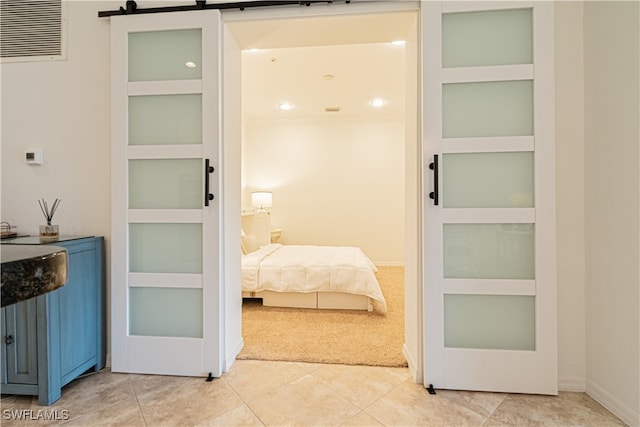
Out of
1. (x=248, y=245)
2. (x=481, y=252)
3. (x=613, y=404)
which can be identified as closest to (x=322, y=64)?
(x=248, y=245)

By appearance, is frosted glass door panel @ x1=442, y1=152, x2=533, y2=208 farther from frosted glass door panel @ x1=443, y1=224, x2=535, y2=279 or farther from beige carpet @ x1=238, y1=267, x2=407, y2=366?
beige carpet @ x1=238, y1=267, x2=407, y2=366

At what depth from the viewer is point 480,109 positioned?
1.77 m

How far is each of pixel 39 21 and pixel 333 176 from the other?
4.16 meters

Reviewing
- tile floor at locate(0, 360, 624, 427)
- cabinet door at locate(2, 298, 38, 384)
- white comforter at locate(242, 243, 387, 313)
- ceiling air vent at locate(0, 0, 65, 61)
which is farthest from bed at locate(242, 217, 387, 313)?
ceiling air vent at locate(0, 0, 65, 61)

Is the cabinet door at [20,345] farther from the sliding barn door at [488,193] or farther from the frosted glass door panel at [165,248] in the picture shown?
the sliding barn door at [488,193]

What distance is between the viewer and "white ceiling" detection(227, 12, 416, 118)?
6.25 feet

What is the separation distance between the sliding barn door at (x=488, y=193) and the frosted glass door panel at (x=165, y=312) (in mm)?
1399

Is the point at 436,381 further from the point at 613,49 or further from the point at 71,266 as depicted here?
the point at 71,266

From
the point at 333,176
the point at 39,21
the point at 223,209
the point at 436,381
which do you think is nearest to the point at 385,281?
the point at 333,176

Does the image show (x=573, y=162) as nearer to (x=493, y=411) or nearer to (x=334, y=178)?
(x=493, y=411)

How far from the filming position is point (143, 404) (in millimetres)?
1617

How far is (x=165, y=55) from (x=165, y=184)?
0.81m

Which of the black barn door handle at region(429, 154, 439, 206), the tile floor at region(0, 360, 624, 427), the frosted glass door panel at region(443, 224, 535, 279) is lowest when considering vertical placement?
the tile floor at region(0, 360, 624, 427)

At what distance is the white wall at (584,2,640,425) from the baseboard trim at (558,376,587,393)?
3 centimetres
